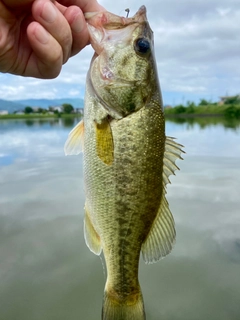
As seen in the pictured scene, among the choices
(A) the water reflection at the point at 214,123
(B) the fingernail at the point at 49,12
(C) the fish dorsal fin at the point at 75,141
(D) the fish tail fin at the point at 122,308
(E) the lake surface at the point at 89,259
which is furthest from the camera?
(A) the water reflection at the point at 214,123

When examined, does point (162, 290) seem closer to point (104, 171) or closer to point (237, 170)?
point (104, 171)

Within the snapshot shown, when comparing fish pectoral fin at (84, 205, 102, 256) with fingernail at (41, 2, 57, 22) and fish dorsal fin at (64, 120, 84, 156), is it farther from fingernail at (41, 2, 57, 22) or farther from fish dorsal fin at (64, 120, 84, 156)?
fingernail at (41, 2, 57, 22)

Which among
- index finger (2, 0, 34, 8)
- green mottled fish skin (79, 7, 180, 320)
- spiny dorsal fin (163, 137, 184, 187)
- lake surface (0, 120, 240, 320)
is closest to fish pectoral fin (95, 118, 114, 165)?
green mottled fish skin (79, 7, 180, 320)

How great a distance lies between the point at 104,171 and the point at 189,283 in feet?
15.1

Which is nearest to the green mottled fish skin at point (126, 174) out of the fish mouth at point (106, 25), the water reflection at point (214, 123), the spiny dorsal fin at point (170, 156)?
the spiny dorsal fin at point (170, 156)

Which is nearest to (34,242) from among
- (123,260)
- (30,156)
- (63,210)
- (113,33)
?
(63,210)

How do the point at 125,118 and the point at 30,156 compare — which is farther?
the point at 30,156

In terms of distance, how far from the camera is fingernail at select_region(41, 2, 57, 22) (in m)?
1.74

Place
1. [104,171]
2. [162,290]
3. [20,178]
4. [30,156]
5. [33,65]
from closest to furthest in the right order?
[104,171] → [33,65] → [162,290] → [20,178] → [30,156]

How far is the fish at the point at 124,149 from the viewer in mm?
2010

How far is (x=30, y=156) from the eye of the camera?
18609mm

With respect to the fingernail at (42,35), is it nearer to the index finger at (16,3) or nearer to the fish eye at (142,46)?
the index finger at (16,3)

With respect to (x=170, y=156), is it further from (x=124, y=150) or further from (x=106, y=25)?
(x=106, y=25)

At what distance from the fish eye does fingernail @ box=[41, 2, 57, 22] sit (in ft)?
1.81
